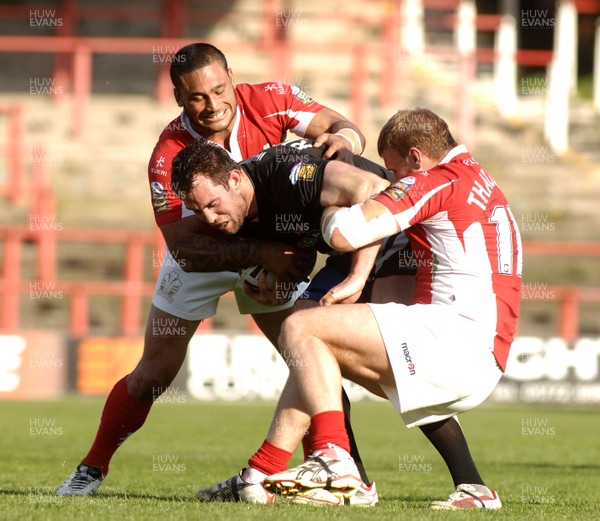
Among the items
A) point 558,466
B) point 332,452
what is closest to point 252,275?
point 332,452

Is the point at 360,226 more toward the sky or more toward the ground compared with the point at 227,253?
more toward the sky

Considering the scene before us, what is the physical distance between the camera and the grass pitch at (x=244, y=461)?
514cm

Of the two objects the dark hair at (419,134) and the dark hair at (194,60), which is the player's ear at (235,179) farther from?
the dark hair at (194,60)

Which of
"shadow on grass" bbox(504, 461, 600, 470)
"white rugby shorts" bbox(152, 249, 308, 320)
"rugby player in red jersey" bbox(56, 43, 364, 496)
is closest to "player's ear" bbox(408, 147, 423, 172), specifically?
"rugby player in red jersey" bbox(56, 43, 364, 496)

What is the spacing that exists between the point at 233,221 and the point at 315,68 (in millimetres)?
17093

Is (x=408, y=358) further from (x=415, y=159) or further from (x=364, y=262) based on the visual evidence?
(x=415, y=159)

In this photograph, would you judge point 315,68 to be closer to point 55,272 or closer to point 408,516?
point 55,272

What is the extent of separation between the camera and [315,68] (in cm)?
2230

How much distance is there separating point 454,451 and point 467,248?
3.13ft

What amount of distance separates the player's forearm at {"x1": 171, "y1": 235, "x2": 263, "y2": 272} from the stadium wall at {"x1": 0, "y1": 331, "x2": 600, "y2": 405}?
7822 mm

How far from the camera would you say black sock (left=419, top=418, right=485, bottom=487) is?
221 inches

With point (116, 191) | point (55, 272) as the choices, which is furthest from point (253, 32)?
point (55, 272)

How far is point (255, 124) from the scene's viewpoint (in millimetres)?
6543

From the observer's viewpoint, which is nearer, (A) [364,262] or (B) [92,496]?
(A) [364,262]
